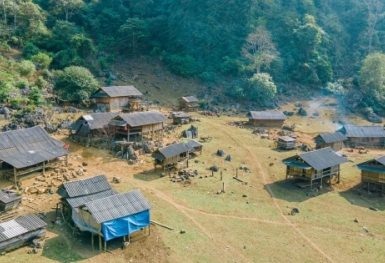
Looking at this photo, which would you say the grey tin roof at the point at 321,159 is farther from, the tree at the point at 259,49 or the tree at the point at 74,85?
the tree at the point at 259,49

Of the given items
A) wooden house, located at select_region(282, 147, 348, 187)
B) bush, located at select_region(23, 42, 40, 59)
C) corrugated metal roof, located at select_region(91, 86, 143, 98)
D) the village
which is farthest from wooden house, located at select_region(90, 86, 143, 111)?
wooden house, located at select_region(282, 147, 348, 187)

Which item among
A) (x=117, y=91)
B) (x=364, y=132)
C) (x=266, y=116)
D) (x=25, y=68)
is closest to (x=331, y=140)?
(x=364, y=132)

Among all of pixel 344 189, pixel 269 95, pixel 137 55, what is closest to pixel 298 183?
pixel 344 189

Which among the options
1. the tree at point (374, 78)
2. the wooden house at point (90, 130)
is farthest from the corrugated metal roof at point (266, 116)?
the wooden house at point (90, 130)

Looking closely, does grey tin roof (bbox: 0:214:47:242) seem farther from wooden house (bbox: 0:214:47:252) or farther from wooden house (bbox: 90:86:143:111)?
wooden house (bbox: 90:86:143:111)

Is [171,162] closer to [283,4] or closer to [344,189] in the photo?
[344,189]

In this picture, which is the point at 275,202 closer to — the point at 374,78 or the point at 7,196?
the point at 7,196
